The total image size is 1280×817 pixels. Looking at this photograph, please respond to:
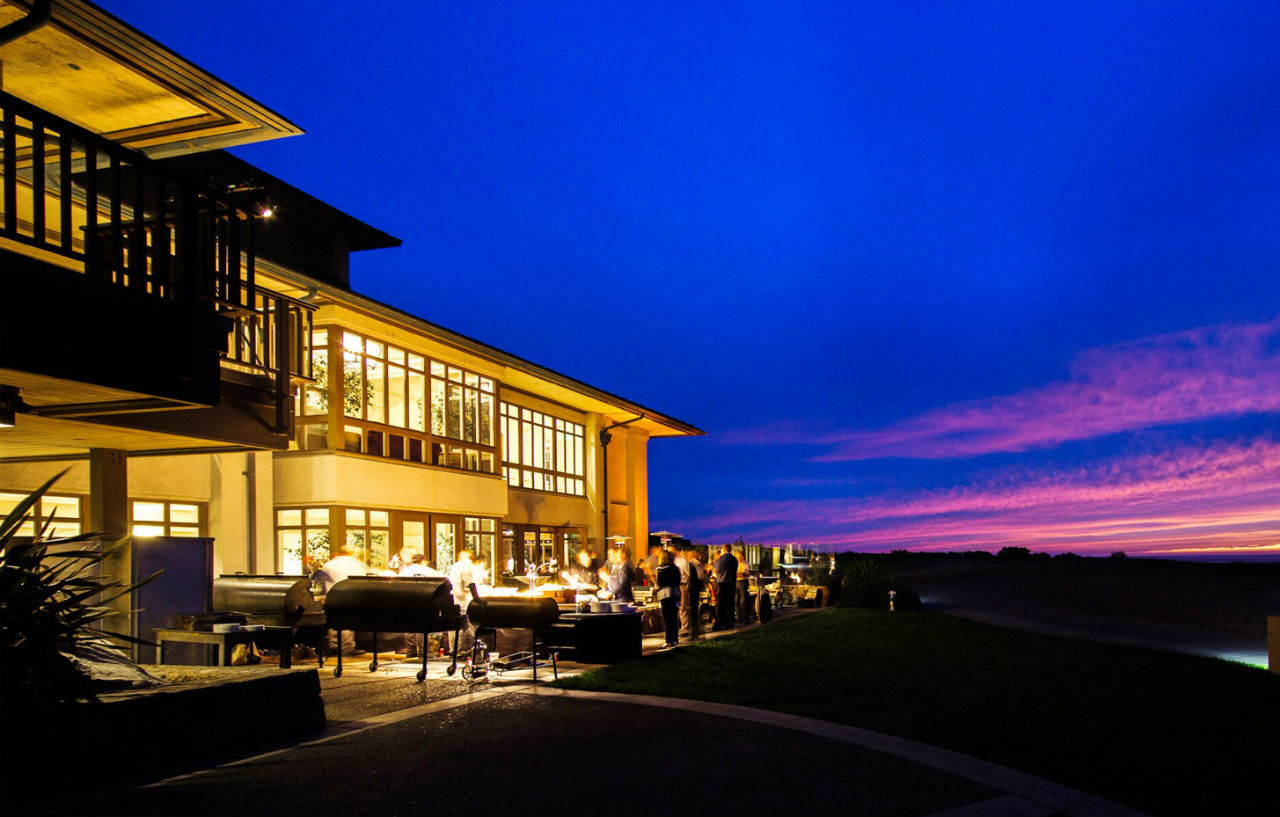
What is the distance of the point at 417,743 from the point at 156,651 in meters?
4.60

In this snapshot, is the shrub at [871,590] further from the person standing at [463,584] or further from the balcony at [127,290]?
the balcony at [127,290]

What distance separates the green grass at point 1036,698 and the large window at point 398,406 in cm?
904

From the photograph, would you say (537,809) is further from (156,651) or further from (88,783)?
(156,651)

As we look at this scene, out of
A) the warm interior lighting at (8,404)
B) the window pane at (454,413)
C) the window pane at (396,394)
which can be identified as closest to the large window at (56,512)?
the warm interior lighting at (8,404)

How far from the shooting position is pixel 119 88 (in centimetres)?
984

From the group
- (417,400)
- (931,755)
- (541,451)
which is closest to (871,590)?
(541,451)

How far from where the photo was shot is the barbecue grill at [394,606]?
13336 millimetres

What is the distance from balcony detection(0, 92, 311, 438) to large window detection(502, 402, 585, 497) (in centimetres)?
1896

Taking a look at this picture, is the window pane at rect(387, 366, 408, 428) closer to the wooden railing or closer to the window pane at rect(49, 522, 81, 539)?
the window pane at rect(49, 522, 81, 539)

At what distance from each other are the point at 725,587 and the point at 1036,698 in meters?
10.2

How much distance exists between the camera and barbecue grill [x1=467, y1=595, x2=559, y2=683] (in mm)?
13922

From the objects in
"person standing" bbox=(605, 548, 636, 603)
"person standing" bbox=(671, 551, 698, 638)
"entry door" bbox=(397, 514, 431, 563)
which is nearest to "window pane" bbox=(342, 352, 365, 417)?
"entry door" bbox=(397, 514, 431, 563)

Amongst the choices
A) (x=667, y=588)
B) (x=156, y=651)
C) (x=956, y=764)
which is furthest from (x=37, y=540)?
(x=667, y=588)

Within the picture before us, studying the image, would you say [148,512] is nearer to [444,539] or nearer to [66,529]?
[66,529]
